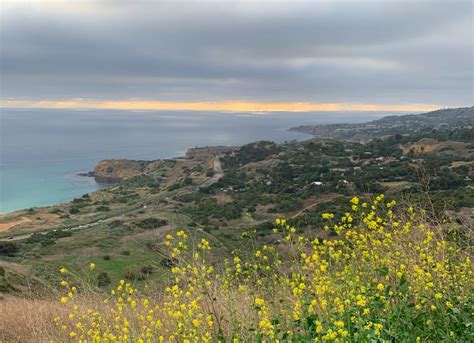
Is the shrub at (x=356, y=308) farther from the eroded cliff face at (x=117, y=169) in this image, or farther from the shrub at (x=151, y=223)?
the eroded cliff face at (x=117, y=169)

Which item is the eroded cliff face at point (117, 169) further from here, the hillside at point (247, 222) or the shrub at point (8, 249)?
the shrub at point (8, 249)

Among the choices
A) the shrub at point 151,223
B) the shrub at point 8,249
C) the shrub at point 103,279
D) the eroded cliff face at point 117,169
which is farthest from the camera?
the eroded cliff face at point 117,169

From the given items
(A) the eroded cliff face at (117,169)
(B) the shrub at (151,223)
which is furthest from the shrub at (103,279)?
(A) the eroded cliff face at (117,169)

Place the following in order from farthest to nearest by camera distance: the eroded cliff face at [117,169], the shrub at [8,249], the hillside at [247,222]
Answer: the eroded cliff face at [117,169] < the shrub at [8,249] < the hillside at [247,222]

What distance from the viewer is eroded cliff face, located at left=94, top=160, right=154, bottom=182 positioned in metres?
134

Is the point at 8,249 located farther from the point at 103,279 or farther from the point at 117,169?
the point at 117,169

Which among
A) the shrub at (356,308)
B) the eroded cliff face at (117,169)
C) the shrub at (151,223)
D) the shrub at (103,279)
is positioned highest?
the shrub at (356,308)

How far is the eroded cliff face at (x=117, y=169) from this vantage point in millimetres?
134350

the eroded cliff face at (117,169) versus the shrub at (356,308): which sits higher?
the shrub at (356,308)

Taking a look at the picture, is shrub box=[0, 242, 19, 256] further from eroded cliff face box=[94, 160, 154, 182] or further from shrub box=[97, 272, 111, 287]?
eroded cliff face box=[94, 160, 154, 182]

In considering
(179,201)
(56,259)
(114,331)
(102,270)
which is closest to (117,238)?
(56,259)

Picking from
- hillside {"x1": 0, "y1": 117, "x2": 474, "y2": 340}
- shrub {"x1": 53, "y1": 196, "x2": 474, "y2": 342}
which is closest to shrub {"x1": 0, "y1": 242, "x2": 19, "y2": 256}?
Answer: hillside {"x1": 0, "y1": 117, "x2": 474, "y2": 340}

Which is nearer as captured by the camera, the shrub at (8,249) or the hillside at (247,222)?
the hillside at (247,222)

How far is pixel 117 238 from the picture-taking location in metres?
39.7
